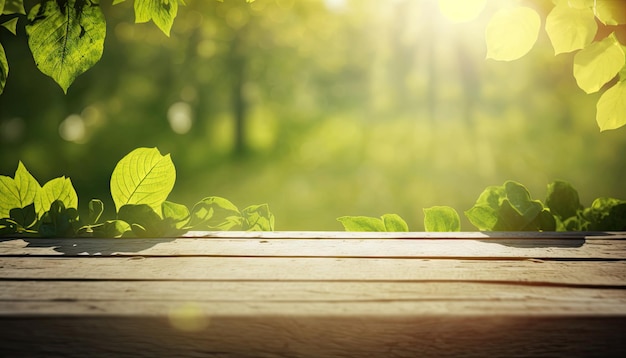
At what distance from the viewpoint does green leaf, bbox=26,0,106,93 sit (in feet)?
4.44

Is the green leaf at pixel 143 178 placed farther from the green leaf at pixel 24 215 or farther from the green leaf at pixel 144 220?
the green leaf at pixel 24 215

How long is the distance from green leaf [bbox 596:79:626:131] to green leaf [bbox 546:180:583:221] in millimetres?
436

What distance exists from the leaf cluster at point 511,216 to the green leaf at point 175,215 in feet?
1.49

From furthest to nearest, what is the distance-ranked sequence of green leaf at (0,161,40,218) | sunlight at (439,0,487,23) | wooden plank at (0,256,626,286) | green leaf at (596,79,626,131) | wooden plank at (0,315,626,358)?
1. green leaf at (0,161,40,218)
2. green leaf at (596,79,626,131)
3. sunlight at (439,0,487,23)
4. wooden plank at (0,256,626,286)
5. wooden plank at (0,315,626,358)

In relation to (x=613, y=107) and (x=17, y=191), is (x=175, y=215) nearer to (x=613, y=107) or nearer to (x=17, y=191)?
(x=17, y=191)

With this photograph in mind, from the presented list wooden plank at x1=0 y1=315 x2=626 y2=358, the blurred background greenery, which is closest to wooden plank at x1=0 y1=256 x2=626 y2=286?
wooden plank at x1=0 y1=315 x2=626 y2=358

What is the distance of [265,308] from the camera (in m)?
0.83

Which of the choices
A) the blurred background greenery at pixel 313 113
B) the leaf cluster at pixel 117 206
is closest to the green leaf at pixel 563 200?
the leaf cluster at pixel 117 206

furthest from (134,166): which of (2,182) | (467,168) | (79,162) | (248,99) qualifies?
(248,99)

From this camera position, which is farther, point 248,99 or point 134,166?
point 248,99

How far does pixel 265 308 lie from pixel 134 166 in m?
0.82

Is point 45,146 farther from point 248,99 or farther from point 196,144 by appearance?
point 248,99

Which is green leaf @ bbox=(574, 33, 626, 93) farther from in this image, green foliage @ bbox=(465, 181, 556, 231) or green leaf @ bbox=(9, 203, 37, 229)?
green leaf @ bbox=(9, 203, 37, 229)

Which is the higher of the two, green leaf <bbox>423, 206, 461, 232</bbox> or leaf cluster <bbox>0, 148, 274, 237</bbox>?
leaf cluster <bbox>0, 148, 274, 237</bbox>
